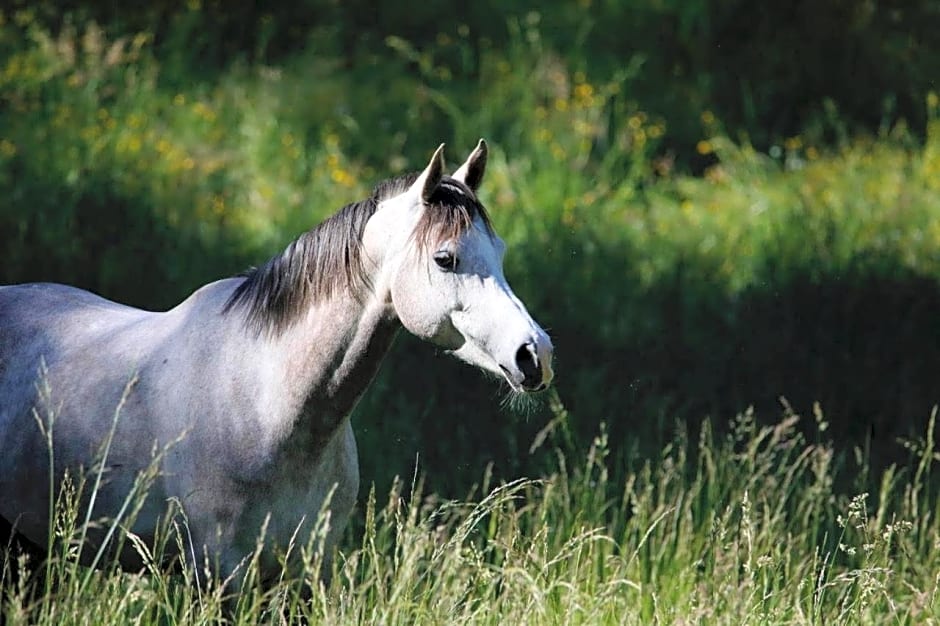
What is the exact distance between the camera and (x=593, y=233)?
732 cm

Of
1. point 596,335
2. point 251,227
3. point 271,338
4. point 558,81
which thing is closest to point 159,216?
point 251,227

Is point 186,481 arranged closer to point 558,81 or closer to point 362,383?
point 362,383

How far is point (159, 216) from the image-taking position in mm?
6988

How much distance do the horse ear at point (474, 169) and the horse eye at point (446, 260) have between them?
0.32 metres

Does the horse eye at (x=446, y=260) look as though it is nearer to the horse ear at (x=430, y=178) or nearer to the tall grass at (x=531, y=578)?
the horse ear at (x=430, y=178)

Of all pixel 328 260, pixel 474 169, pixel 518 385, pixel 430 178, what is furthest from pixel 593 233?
pixel 518 385

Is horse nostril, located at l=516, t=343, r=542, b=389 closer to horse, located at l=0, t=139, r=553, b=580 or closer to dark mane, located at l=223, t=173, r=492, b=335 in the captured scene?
horse, located at l=0, t=139, r=553, b=580

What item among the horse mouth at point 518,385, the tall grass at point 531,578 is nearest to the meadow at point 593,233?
the tall grass at point 531,578

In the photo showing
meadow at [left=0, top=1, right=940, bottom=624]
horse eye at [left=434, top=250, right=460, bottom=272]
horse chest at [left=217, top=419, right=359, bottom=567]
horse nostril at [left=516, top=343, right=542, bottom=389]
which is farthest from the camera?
meadow at [left=0, top=1, right=940, bottom=624]

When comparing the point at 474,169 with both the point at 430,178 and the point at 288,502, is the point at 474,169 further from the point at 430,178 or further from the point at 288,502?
the point at 288,502

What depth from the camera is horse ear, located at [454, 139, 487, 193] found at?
3.27 meters

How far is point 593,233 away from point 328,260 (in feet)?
13.8

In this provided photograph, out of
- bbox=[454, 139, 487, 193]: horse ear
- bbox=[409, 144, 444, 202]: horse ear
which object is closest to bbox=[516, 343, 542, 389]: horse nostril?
bbox=[409, 144, 444, 202]: horse ear

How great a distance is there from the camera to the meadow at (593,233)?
4238 mm
